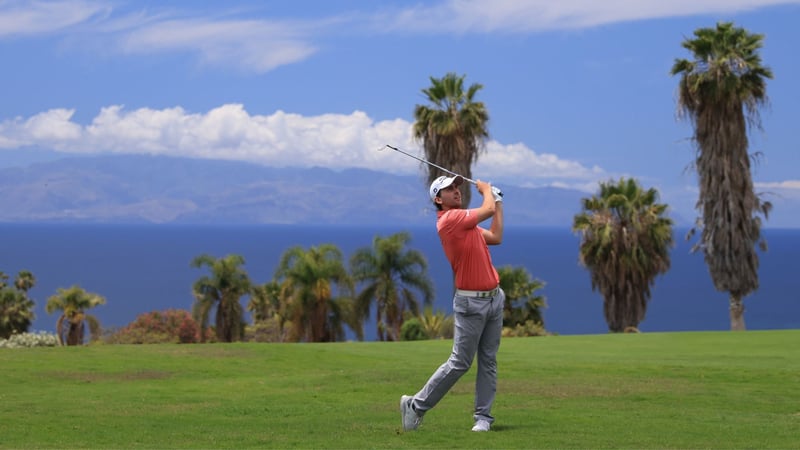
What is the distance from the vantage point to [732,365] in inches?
764

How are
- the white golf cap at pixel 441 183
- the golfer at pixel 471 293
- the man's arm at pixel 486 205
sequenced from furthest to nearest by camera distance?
the white golf cap at pixel 441 183
the golfer at pixel 471 293
the man's arm at pixel 486 205

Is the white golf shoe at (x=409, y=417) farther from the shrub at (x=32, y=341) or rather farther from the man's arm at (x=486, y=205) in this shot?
the shrub at (x=32, y=341)

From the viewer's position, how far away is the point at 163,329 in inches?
1837

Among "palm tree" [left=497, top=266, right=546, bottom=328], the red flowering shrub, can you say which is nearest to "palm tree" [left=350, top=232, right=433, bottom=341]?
"palm tree" [left=497, top=266, right=546, bottom=328]

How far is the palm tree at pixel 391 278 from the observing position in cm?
4622

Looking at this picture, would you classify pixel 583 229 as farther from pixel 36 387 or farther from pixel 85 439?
pixel 85 439

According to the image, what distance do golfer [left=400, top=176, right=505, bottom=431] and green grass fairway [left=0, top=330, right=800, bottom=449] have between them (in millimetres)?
348

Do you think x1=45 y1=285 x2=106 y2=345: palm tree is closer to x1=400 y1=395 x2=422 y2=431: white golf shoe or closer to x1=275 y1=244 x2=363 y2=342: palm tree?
x1=275 y1=244 x2=363 y2=342: palm tree

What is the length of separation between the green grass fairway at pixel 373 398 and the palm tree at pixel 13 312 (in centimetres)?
3754

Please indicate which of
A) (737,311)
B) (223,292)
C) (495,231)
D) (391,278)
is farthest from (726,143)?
(495,231)

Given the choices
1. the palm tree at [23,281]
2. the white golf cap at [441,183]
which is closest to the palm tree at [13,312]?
the palm tree at [23,281]

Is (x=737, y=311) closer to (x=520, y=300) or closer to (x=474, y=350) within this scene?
(x=520, y=300)

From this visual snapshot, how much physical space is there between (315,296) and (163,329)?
7.51m

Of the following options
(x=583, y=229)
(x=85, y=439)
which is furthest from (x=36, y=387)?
(x=583, y=229)
